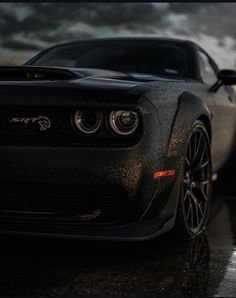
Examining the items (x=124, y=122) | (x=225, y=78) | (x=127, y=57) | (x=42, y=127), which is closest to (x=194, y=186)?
(x=124, y=122)

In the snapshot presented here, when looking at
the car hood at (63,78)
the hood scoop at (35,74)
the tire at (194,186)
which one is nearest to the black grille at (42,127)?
the car hood at (63,78)

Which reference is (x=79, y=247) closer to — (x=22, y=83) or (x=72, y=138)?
(x=72, y=138)

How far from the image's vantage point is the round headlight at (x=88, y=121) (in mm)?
2945

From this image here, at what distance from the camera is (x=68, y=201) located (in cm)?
297

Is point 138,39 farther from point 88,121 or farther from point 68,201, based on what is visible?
point 68,201

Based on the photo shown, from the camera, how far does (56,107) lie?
2.94 metres

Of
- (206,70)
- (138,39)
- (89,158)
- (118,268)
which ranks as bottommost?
(118,268)

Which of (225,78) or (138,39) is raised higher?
(138,39)

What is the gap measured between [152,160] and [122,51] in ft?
7.39

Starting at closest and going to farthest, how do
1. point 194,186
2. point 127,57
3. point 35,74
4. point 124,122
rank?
point 124,122, point 35,74, point 194,186, point 127,57

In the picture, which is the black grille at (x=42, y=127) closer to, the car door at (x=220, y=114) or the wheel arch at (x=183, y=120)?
the wheel arch at (x=183, y=120)

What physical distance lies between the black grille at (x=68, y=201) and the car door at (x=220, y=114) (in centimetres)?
163

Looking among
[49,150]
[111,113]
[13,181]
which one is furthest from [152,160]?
[13,181]

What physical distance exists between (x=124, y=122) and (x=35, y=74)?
72 cm
